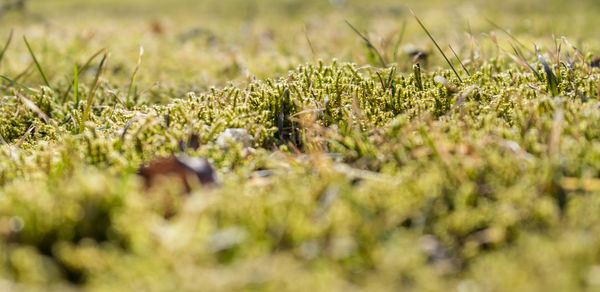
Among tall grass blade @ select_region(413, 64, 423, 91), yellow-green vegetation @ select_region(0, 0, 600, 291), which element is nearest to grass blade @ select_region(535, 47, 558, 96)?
yellow-green vegetation @ select_region(0, 0, 600, 291)

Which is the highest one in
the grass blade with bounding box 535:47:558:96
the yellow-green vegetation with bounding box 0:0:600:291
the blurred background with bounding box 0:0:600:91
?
the blurred background with bounding box 0:0:600:91

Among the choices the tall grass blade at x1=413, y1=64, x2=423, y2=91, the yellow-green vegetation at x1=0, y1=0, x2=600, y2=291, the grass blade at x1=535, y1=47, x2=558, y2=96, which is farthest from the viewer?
the tall grass blade at x1=413, y1=64, x2=423, y2=91

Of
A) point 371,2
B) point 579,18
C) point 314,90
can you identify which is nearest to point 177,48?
point 314,90

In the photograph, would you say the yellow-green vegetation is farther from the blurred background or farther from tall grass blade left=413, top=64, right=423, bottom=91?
the blurred background

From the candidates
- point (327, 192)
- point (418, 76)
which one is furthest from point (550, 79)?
point (327, 192)

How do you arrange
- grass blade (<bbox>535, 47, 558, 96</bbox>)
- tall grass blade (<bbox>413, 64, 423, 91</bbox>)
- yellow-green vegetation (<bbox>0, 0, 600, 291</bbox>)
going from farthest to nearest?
tall grass blade (<bbox>413, 64, 423, 91</bbox>) → grass blade (<bbox>535, 47, 558, 96</bbox>) → yellow-green vegetation (<bbox>0, 0, 600, 291</bbox>)

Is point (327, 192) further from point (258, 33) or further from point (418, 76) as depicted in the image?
point (258, 33)

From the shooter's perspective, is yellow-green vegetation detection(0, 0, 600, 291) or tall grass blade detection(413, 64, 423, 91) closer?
yellow-green vegetation detection(0, 0, 600, 291)

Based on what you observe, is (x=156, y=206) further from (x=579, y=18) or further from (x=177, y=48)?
(x=579, y=18)
